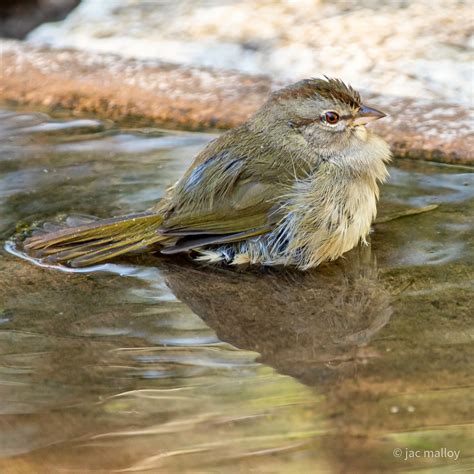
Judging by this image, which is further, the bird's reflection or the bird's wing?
the bird's wing

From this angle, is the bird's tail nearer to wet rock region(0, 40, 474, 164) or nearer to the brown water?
the brown water

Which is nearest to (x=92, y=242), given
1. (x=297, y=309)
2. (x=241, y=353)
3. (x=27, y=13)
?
(x=297, y=309)

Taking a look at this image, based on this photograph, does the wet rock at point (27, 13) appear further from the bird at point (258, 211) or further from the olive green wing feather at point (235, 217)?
the olive green wing feather at point (235, 217)

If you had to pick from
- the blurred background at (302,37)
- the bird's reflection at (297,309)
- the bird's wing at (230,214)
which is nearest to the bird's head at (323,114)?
the bird's wing at (230,214)

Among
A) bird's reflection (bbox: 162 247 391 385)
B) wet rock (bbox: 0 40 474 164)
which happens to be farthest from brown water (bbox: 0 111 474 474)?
wet rock (bbox: 0 40 474 164)

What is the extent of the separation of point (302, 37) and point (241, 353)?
3.63m

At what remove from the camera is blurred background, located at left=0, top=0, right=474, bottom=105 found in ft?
20.2

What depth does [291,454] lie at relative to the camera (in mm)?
2857

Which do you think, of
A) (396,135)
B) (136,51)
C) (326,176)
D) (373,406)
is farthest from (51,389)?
(136,51)

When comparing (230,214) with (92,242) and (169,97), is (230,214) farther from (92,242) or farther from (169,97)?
(169,97)

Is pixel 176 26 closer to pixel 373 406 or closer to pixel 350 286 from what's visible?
pixel 350 286

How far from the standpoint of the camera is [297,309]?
393 centimetres

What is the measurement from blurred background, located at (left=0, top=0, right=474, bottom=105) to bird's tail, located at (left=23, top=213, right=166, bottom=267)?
198cm

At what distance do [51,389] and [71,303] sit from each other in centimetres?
76
